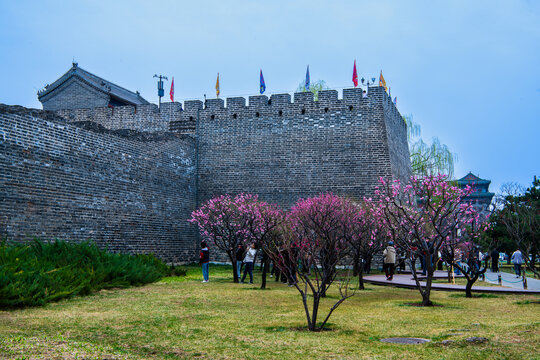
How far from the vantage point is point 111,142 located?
1734 cm

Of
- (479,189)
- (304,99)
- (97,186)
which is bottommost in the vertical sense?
(97,186)

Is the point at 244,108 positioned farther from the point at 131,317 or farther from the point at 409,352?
the point at 409,352

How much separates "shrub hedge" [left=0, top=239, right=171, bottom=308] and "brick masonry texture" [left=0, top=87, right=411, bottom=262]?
341 cm

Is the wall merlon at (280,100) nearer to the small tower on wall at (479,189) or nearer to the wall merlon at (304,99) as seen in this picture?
the wall merlon at (304,99)

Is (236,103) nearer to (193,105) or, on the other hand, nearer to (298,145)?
(193,105)

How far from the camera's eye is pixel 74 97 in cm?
2764

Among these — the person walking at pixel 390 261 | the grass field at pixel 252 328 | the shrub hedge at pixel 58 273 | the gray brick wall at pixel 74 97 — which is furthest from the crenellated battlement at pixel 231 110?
the grass field at pixel 252 328

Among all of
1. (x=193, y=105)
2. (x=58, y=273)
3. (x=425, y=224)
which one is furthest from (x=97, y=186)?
(x=425, y=224)

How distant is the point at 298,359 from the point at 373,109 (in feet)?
56.7

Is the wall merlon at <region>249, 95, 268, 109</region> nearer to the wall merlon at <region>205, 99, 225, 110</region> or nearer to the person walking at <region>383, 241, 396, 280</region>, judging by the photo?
the wall merlon at <region>205, 99, 225, 110</region>

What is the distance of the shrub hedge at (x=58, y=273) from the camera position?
8.26 meters

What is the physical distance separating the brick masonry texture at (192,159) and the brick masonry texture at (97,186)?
1.6 inches

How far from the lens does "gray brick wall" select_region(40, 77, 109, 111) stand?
2762 cm

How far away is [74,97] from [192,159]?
Answer: 951cm
